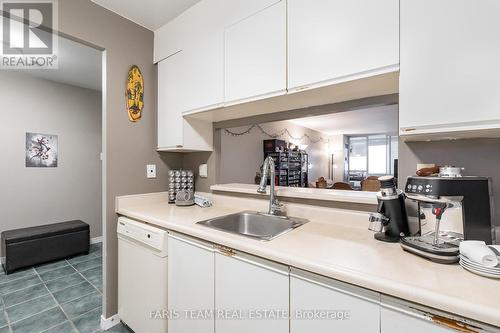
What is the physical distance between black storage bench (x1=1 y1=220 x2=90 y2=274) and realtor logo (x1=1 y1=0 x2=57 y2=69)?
1.96m

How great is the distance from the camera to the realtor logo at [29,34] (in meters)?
1.48

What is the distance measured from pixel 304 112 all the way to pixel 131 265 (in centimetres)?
159

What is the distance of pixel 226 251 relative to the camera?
1095 mm

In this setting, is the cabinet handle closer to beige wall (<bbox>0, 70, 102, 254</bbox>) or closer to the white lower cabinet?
the white lower cabinet

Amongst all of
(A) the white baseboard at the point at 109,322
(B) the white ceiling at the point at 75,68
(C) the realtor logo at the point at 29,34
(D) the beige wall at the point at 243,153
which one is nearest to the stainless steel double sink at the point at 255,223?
(A) the white baseboard at the point at 109,322

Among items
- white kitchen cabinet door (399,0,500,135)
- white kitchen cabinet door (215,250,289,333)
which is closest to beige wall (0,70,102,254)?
white kitchen cabinet door (215,250,289,333)

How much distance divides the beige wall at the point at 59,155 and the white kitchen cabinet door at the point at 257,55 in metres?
3.04

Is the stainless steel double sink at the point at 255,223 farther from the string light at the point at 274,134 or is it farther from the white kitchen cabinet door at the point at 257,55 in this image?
the string light at the point at 274,134

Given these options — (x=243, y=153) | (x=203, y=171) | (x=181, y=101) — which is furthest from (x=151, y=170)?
(x=243, y=153)

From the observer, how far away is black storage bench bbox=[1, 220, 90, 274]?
254cm

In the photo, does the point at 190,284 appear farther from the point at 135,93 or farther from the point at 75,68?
the point at 75,68

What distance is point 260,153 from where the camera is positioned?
14.6ft

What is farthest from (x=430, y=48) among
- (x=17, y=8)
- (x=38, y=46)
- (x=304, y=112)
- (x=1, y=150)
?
(x=1, y=150)

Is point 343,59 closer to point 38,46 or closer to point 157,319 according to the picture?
point 157,319
